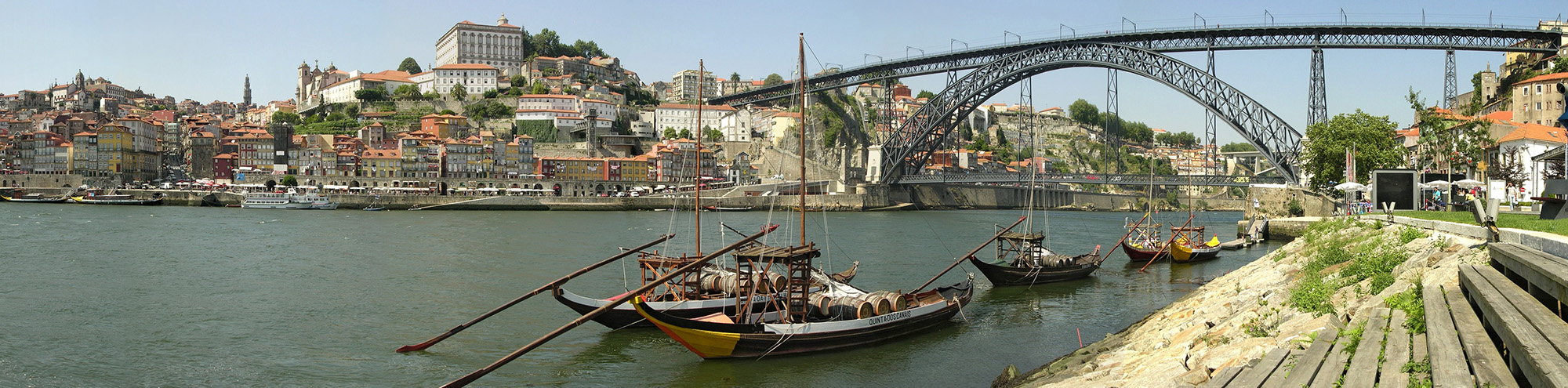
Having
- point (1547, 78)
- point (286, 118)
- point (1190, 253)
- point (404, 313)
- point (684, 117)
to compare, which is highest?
point (684, 117)

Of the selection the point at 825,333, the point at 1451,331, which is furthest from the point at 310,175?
the point at 1451,331

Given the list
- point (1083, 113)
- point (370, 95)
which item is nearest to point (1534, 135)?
point (370, 95)

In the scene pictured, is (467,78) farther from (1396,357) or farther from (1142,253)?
(1396,357)

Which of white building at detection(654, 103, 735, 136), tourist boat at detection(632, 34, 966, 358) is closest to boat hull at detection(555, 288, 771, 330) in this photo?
tourist boat at detection(632, 34, 966, 358)

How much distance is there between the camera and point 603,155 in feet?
243

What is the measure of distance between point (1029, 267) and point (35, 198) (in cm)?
6238

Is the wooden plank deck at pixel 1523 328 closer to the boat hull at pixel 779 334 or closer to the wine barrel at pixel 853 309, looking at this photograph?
the boat hull at pixel 779 334

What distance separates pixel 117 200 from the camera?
183 ft

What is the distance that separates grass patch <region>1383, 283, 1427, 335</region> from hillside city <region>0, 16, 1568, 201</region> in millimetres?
39071

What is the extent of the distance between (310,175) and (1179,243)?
55.6 meters

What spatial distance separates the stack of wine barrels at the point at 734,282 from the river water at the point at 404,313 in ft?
3.29

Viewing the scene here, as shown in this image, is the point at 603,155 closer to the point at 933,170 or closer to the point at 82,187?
the point at 933,170

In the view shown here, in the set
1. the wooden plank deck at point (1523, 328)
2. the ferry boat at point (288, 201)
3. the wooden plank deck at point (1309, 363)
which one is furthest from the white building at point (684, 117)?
the wooden plank deck at point (1523, 328)

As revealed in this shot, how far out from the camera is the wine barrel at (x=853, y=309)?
1302 centimetres
